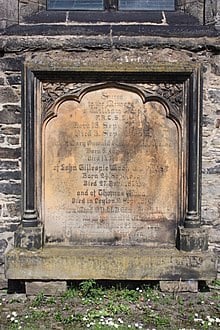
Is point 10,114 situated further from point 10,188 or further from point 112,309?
point 112,309

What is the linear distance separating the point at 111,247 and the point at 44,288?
801 mm

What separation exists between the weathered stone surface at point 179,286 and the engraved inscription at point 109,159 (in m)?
0.64

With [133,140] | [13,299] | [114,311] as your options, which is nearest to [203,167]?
[133,140]

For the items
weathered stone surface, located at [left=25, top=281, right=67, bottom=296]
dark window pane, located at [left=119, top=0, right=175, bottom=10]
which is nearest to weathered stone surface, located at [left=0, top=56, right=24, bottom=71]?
dark window pane, located at [left=119, top=0, right=175, bottom=10]

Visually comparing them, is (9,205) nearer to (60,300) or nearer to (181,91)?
(60,300)

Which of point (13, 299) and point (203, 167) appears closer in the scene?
point (13, 299)

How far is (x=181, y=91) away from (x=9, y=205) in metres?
2.17

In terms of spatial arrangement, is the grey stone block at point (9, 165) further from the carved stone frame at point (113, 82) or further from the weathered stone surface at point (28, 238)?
the weathered stone surface at point (28, 238)

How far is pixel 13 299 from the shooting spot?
4.88 m

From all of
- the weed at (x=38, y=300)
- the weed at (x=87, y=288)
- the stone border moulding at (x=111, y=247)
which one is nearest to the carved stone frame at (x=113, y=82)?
the stone border moulding at (x=111, y=247)

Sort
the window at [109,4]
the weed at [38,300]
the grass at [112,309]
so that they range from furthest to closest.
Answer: the window at [109,4] → the weed at [38,300] → the grass at [112,309]

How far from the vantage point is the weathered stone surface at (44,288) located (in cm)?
492

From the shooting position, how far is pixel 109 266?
491 centimetres

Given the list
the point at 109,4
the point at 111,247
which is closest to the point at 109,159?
the point at 111,247
